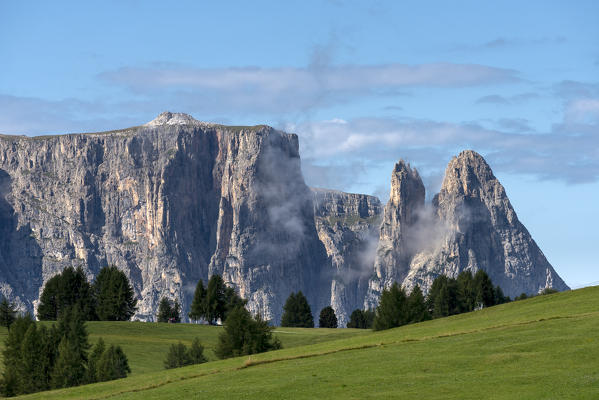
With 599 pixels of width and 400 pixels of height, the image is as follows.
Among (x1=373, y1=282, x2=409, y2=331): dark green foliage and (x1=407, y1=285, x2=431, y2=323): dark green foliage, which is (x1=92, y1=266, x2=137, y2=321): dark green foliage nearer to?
(x1=407, y1=285, x2=431, y2=323): dark green foliage

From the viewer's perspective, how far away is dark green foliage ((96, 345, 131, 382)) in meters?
81.4

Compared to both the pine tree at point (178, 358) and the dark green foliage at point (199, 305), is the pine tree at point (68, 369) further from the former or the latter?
the dark green foliage at point (199, 305)

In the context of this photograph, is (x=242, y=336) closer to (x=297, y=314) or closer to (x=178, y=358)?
(x=178, y=358)

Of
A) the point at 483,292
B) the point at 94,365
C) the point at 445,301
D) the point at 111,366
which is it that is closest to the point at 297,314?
the point at 445,301

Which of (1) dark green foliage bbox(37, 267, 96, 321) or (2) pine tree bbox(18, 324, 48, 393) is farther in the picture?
(1) dark green foliage bbox(37, 267, 96, 321)

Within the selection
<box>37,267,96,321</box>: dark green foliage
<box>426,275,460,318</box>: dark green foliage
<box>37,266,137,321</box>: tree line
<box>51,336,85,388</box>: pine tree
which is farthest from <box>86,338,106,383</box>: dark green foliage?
<box>426,275,460,318</box>: dark green foliage

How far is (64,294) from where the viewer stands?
166 metres

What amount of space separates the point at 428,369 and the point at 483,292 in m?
116

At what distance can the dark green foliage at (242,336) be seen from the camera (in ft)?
304

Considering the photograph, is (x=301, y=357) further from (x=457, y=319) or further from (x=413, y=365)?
(x=457, y=319)

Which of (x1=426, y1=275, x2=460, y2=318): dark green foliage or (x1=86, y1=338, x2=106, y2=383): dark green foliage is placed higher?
(x1=426, y1=275, x2=460, y2=318): dark green foliage

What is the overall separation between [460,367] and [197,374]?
1995 cm

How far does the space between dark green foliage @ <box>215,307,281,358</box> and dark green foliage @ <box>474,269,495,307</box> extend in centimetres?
7910

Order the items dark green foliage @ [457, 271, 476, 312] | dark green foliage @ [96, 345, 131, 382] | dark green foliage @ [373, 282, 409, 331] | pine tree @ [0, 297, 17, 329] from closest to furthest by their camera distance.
→ dark green foliage @ [96, 345, 131, 382] < dark green foliage @ [373, 282, 409, 331] < pine tree @ [0, 297, 17, 329] < dark green foliage @ [457, 271, 476, 312]
